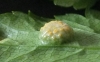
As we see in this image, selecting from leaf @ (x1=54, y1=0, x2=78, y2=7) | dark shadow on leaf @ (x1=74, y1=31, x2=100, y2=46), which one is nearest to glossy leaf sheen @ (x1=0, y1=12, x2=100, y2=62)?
dark shadow on leaf @ (x1=74, y1=31, x2=100, y2=46)

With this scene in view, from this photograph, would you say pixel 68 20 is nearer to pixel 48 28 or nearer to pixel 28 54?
pixel 48 28

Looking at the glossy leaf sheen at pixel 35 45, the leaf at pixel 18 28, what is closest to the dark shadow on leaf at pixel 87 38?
the glossy leaf sheen at pixel 35 45

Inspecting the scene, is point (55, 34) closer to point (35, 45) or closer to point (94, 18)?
point (35, 45)

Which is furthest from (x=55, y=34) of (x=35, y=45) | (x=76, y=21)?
(x=76, y=21)

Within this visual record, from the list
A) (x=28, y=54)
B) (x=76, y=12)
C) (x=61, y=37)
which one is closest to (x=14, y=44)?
(x=28, y=54)

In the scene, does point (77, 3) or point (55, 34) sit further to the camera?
point (77, 3)

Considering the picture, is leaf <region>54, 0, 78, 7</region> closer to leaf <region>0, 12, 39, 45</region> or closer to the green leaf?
the green leaf

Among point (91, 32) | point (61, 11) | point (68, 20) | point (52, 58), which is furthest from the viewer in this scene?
point (61, 11)
